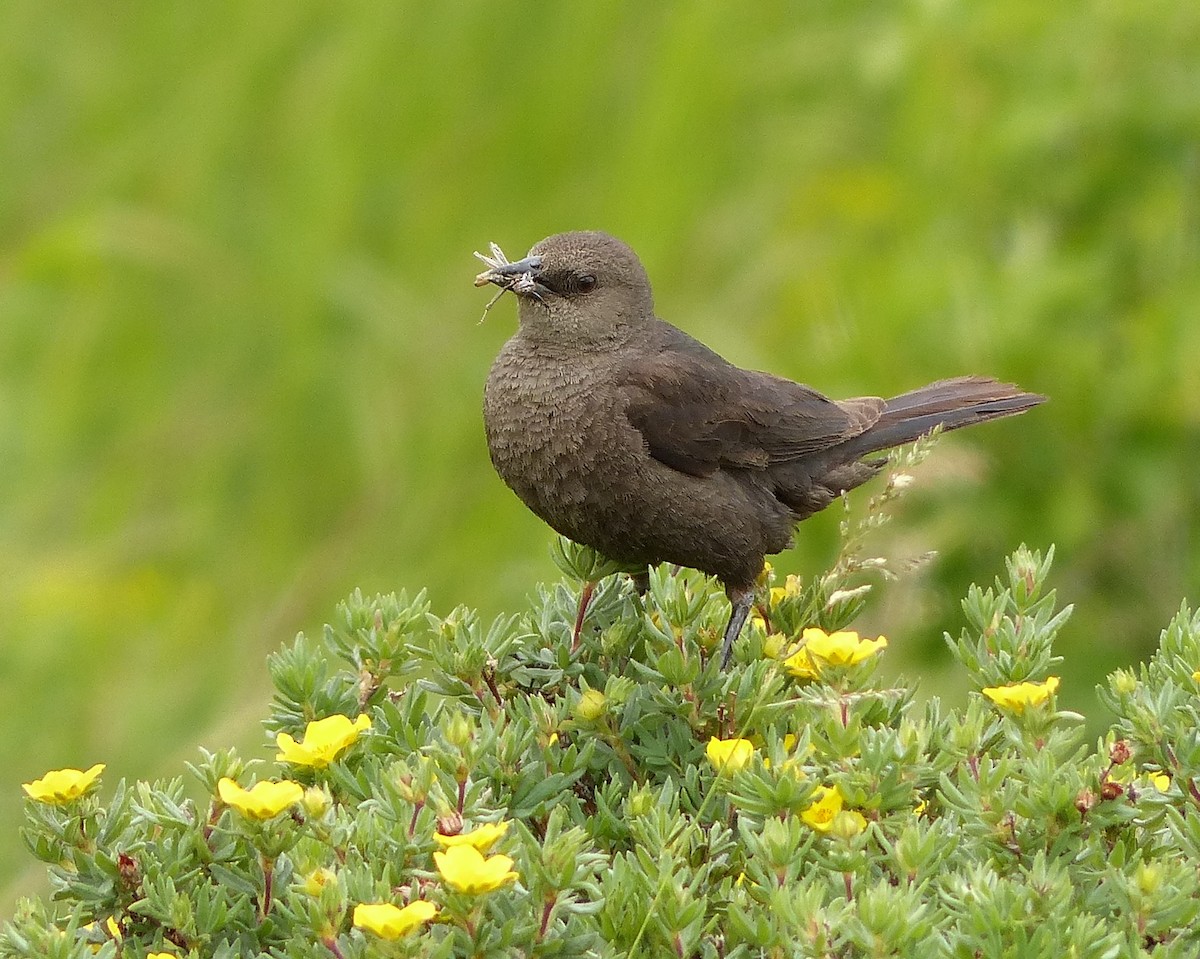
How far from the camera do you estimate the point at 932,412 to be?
376 cm

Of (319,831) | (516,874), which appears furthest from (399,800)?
(516,874)

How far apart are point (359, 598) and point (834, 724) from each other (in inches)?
25.6

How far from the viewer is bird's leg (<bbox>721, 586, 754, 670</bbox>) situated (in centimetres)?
235

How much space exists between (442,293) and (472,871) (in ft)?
11.9

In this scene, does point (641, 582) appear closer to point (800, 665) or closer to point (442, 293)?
point (800, 665)

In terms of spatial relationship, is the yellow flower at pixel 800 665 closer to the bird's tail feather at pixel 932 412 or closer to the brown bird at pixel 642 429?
the brown bird at pixel 642 429

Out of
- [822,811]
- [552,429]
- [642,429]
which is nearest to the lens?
[822,811]

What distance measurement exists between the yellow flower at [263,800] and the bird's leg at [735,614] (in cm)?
73

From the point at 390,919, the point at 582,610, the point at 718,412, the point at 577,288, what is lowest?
the point at 390,919

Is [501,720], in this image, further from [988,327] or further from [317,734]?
[988,327]

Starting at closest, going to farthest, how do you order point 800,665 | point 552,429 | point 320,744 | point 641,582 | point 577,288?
point 320,744 < point 800,665 < point 641,582 < point 552,429 < point 577,288

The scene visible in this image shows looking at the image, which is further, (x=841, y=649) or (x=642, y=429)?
(x=642, y=429)

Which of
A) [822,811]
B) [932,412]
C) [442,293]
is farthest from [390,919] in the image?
[442,293]

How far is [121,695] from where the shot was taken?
448 cm
